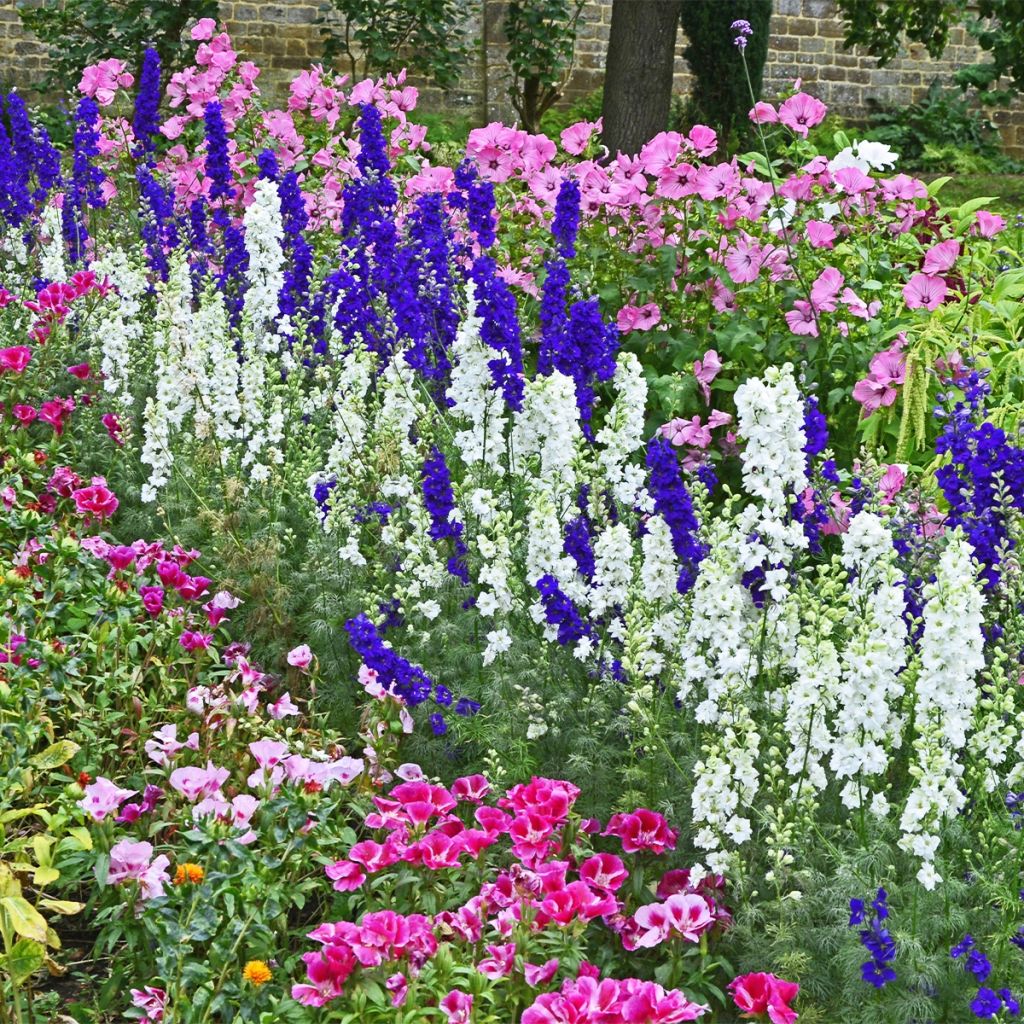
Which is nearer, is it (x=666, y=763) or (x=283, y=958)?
(x=283, y=958)

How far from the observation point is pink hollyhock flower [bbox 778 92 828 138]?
6250 millimetres

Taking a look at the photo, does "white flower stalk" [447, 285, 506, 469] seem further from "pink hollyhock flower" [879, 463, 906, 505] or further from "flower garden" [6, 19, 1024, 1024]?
"pink hollyhock flower" [879, 463, 906, 505]

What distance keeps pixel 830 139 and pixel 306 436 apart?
13004 mm

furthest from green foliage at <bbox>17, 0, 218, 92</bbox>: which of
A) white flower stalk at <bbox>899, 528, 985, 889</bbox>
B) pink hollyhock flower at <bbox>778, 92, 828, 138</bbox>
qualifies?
white flower stalk at <bbox>899, 528, 985, 889</bbox>

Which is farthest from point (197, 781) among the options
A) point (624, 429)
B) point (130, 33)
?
point (130, 33)

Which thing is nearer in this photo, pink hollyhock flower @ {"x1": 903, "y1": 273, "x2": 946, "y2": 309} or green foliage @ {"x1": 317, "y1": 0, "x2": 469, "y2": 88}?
pink hollyhock flower @ {"x1": 903, "y1": 273, "x2": 946, "y2": 309}

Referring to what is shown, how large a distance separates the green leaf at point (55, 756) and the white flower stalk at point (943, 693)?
69.1 inches

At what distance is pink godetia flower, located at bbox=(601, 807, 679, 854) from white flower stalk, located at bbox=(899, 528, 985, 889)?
504 millimetres

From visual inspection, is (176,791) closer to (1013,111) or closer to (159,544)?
(159,544)

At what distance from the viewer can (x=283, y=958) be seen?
318cm

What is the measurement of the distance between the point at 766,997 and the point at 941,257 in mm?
3821

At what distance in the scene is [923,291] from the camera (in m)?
5.85

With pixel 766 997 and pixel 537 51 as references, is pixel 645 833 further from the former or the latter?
pixel 537 51

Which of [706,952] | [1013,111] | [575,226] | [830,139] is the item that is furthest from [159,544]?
[1013,111]
